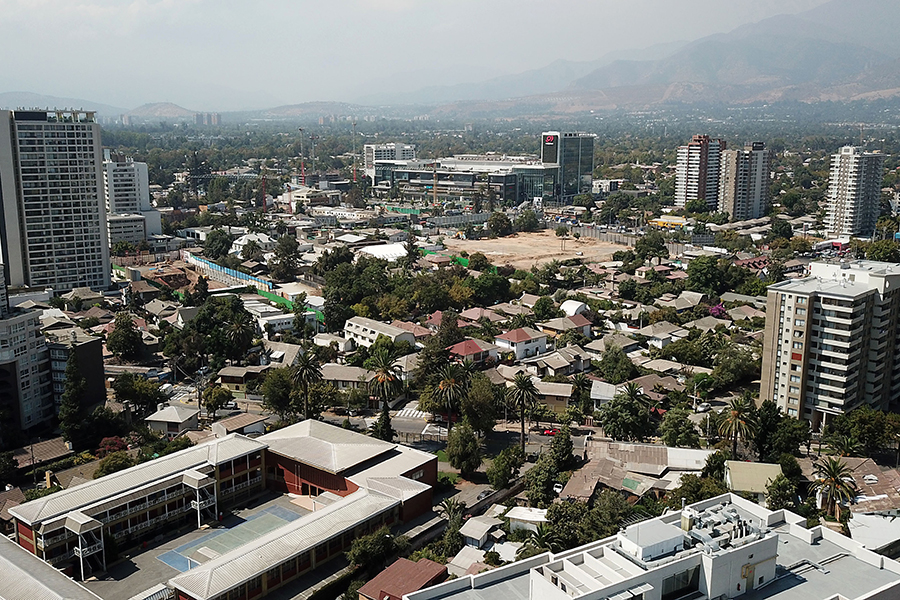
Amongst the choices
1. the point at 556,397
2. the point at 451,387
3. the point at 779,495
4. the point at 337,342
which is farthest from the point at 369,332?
the point at 779,495

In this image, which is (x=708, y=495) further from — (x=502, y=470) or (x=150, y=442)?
(x=150, y=442)

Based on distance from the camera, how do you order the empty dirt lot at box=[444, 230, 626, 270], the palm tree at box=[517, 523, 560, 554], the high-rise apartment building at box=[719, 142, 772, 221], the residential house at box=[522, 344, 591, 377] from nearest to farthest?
the palm tree at box=[517, 523, 560, 554] < the residential house at box=[522, 344, 591, 377] < the empty dirt lot at box=[444, 230, 626, 270] < the high-rise apartment building at box=[719, 142, 772, 221]

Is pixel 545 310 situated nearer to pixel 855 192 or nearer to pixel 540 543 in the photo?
pixel 540 543

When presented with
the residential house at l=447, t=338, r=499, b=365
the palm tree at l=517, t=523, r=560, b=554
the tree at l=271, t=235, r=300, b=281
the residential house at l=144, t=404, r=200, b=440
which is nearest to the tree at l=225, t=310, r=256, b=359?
the residential house at l=144, t=404, r=200, b=440

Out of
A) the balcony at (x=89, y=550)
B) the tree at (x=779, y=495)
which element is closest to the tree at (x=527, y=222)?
the tree at (x=779, y=495)

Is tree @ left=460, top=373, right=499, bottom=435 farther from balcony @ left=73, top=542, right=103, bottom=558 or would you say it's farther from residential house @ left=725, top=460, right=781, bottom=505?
balcony @ left=73, top=542, right=103, bottom=558

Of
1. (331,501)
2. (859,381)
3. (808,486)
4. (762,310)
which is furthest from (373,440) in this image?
(762,310)

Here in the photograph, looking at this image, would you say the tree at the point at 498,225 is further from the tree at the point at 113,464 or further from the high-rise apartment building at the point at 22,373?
the tree at the point at 113,464

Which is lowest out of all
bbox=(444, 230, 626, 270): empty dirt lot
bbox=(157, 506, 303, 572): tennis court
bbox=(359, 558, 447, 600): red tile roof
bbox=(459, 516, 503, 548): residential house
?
bbox=(157, 506, 303, 572): tennis court
